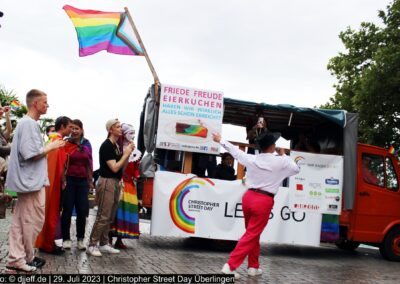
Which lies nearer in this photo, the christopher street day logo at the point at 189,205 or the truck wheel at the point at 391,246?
the christopher street day logo at the point at 189,205

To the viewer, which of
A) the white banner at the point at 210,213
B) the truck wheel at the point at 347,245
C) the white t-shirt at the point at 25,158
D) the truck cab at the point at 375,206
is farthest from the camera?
the truck wheel at the point at 347,245

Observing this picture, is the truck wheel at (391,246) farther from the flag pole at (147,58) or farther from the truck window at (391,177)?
the flag pole at (147,58)

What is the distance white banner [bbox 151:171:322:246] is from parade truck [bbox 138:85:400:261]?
0.06ft

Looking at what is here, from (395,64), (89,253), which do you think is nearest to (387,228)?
(89,253)

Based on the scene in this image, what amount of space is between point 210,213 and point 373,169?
3364mm

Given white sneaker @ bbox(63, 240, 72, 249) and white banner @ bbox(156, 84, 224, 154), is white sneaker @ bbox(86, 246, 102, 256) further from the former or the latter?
white banner @ bbox(156, 84, 224, 154)

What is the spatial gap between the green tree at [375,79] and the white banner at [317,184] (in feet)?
42.1

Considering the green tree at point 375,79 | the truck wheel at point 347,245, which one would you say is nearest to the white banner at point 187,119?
the truck wheel at point 347,245

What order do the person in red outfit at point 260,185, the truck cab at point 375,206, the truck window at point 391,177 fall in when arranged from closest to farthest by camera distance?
the person in red outfit at point 260,185
the truck cab at point 375,206
the truck window at point 391,177

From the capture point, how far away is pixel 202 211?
30.7ft

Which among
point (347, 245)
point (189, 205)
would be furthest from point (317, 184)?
point (347, 245)

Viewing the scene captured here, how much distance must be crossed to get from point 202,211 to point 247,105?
2.15 meters

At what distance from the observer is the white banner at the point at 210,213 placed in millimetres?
9219

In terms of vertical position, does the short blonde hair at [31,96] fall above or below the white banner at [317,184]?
above
